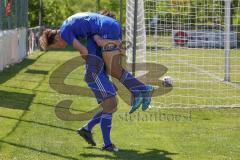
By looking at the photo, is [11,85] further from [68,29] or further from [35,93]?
[68,29]

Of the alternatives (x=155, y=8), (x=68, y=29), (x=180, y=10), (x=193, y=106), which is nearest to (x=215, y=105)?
(x=193, y=106)

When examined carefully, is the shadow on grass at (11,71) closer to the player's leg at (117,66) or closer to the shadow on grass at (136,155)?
the player's leg at (117,66)

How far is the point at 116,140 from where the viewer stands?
27.0ft

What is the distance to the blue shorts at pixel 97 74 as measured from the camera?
7.56 meters

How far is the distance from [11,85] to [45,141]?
22.2 ft

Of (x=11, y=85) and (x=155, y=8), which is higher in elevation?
(x=155, y=8)

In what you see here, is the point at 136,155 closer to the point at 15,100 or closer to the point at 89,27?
the point at 89,27

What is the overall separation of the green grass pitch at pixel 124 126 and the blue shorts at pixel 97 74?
799mm

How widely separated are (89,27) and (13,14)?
580 inches

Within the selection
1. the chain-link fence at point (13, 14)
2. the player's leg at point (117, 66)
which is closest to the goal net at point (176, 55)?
the player's leg at point (117, 66)

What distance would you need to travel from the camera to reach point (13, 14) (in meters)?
21.7

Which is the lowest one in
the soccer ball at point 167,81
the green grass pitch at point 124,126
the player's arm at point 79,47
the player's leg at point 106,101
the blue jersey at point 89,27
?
the green grass pitch at point 124,126

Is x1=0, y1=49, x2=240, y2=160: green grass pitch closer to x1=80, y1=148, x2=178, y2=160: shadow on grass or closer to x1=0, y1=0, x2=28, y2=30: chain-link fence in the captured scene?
x1=80, y1=148, x2=178, y2=160: shadow on grass

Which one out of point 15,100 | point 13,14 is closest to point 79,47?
point 15,100
